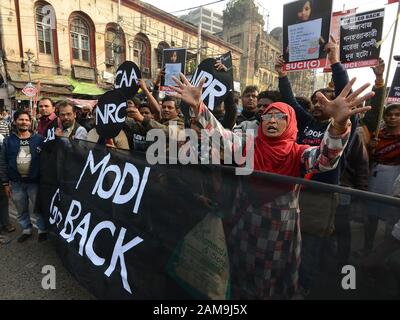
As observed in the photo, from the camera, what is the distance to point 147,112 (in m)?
4.24

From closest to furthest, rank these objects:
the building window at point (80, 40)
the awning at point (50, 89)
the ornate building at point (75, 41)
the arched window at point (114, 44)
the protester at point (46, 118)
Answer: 1. the protester at point (46, 118)
2. the awning at point (50, 89)
3. the ornate building at point (75, 41)
4. the building window at point (80, 40)
5. the arched window at point (114, 44)

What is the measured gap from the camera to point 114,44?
19266mm

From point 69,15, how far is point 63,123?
15998mm

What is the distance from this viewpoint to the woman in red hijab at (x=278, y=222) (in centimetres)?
151

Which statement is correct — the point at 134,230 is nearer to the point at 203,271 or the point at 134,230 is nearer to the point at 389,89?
the point at 203,271

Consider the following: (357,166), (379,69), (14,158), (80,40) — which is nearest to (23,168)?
(14,158)

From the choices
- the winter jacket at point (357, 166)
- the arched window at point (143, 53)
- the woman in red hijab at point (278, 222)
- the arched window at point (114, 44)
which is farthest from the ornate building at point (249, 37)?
the woman in red hijab at point (278, 222)

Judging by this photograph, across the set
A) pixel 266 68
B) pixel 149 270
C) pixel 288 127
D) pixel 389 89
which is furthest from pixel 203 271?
pixel 266 68

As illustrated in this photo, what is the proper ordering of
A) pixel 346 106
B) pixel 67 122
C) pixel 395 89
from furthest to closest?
1. pixel 395 89
2. pixel 67 122
3. pixel 346 106

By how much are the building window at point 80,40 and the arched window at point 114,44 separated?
1.28 m

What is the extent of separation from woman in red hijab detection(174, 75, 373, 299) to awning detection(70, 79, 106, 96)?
55.2 feet

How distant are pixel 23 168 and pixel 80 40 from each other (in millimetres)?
16883

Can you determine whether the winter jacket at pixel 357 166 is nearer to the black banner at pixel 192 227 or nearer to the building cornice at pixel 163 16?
the black banner at pixel 192 227

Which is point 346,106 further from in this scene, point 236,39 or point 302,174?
point 236,39
